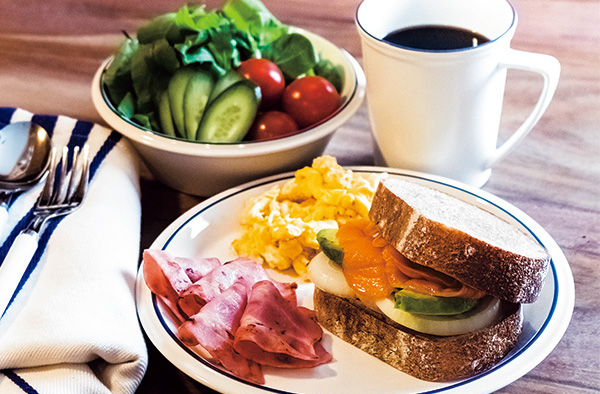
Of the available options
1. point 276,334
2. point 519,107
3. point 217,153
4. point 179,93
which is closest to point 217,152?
point 217,153

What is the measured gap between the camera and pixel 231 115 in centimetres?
218

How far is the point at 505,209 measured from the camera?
1.97m

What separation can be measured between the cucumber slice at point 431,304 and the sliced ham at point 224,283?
0.31 m

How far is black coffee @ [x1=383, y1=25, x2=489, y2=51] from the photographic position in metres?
2.09

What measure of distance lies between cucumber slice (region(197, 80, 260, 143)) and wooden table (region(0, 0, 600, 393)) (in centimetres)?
23

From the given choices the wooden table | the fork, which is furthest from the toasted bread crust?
the fork

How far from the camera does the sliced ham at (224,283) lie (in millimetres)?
1712

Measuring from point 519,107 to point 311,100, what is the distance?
81cm

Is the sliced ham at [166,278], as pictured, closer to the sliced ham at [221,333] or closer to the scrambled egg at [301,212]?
the sliced ham at [221,333]

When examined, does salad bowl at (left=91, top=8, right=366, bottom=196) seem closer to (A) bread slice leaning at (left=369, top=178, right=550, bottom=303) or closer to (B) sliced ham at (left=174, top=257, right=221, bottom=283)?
(B) sliced ham at (left=174, top=257, right=221, bottom=283)

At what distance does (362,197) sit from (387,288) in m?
0.38

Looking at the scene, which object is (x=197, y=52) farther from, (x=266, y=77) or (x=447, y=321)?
(x=447, y=321)

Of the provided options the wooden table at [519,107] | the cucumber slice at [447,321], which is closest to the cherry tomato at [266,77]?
the wooden table at [519,107]

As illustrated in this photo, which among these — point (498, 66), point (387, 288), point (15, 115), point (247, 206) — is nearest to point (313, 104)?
point (247, 206)
